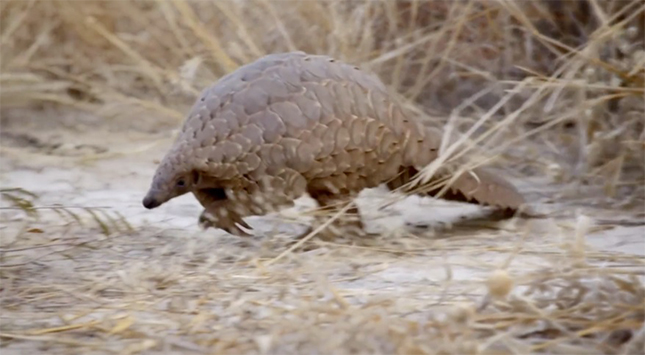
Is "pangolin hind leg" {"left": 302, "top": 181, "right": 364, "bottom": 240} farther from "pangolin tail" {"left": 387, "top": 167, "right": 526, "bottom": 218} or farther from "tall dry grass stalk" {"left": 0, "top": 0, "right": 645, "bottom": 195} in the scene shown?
"tall dry grass stalk" {"left": 0, "top": 0, "right": 645, "bottom": 195}

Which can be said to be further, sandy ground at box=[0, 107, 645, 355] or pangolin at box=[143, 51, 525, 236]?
pangolin at box=[143, 51, 525, 236]

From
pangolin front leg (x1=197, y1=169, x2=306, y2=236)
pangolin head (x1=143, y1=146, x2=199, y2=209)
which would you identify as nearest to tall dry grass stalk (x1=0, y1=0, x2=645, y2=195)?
pangolin front leg (x1=197, y1=169, x2=306, y2=236)

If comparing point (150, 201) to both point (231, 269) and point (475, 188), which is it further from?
point (475, 188)

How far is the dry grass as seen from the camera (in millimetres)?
1418

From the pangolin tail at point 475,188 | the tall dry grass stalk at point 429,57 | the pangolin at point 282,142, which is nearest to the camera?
the pangolin at point 282,142

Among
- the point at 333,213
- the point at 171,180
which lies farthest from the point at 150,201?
the point at 333,213

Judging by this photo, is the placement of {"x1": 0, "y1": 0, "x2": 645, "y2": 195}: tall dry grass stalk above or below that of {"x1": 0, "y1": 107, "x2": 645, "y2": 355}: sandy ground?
above

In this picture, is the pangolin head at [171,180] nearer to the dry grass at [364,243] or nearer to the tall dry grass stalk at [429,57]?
the dry grass at [364,243]

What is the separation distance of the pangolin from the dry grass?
0.12 m

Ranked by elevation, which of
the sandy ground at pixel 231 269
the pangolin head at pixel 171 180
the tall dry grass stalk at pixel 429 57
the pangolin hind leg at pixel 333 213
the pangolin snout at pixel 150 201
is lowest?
the sandy ground at pixel 231 269

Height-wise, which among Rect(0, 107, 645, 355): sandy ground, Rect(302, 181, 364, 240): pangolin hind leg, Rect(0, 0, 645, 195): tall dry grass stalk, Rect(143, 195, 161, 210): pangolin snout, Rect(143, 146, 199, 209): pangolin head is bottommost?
Rect(0, 107, 645, 355): sandy ground

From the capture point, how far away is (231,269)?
1.91 metres

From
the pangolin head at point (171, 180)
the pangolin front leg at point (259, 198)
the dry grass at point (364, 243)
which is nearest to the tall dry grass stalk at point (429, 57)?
the dry grass at point (364, 243)

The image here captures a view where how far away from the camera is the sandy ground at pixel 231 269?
4.79 ft
